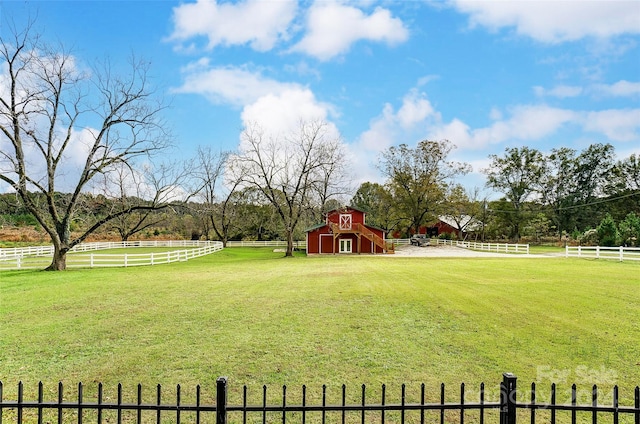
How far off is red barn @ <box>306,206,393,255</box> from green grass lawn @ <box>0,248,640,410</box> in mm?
26106

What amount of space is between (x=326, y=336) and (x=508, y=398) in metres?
4.53

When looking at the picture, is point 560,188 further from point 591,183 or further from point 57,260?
point 57,260

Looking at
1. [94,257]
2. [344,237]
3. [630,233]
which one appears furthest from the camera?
[344,237]

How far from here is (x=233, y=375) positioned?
5664 mm

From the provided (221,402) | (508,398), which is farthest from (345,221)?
(221,402)

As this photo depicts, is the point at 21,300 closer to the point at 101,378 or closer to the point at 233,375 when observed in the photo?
the point at 101,378

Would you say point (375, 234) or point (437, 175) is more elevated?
point (437, 175)

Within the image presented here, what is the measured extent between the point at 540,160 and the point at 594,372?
6336cm

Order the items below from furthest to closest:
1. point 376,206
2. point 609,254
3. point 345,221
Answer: point 376,206 < point 345,221 < point 609,254

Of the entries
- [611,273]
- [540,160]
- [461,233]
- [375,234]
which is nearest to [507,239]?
[461,233]

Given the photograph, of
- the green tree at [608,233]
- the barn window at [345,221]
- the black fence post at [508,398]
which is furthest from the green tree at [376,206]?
the black fence post at [508,398]

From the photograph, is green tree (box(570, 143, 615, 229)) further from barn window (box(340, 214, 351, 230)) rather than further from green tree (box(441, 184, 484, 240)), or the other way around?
barn window (box(340, 214, 351, 230))

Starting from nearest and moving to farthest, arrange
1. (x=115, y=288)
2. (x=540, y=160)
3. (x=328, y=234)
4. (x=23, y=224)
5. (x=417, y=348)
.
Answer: (x=417, y=348) < (x=115, y=288) < (x=328, y=234) < (x=23, y=224) < (x=540, y=160)

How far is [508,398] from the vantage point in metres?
3.24
